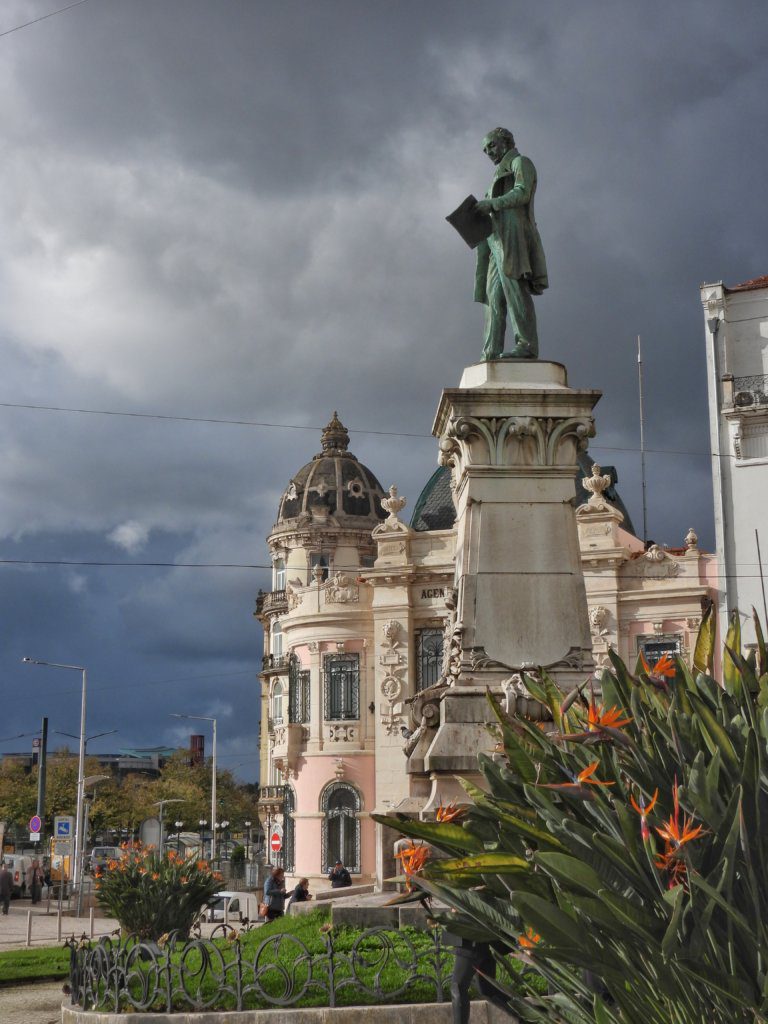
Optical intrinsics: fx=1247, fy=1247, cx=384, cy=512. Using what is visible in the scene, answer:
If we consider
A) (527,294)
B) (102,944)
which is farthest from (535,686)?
(527,294)

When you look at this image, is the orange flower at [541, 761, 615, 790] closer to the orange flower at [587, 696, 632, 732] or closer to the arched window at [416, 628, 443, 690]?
the orange flower at [587, 696, 632, 732]

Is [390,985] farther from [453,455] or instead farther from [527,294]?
[527,294]

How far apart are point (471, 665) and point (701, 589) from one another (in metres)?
26.5

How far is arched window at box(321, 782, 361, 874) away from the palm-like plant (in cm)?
3646

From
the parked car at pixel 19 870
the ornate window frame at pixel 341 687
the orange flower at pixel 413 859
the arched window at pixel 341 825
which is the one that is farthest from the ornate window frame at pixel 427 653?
the orange flower at pixel 413 859

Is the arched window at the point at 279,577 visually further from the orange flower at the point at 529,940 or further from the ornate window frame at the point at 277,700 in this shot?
the orange flower at the point at 529,940

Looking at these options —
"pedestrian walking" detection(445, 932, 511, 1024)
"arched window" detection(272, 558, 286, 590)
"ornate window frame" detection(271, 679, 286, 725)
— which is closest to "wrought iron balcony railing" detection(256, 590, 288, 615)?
"arched window" detection(272, 558, 286, 590)

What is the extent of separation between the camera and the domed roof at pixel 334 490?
63.8 meters

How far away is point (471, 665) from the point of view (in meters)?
11.0

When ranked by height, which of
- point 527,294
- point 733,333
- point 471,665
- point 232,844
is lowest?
point 232,844

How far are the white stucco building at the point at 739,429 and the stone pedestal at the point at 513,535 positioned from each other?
24704 millimetres

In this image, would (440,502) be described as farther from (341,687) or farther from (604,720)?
(604,720)

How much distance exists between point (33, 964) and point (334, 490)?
49334mm

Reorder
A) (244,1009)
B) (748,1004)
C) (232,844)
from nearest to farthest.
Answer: (748,1004) → (244,1009) → (232,844)
